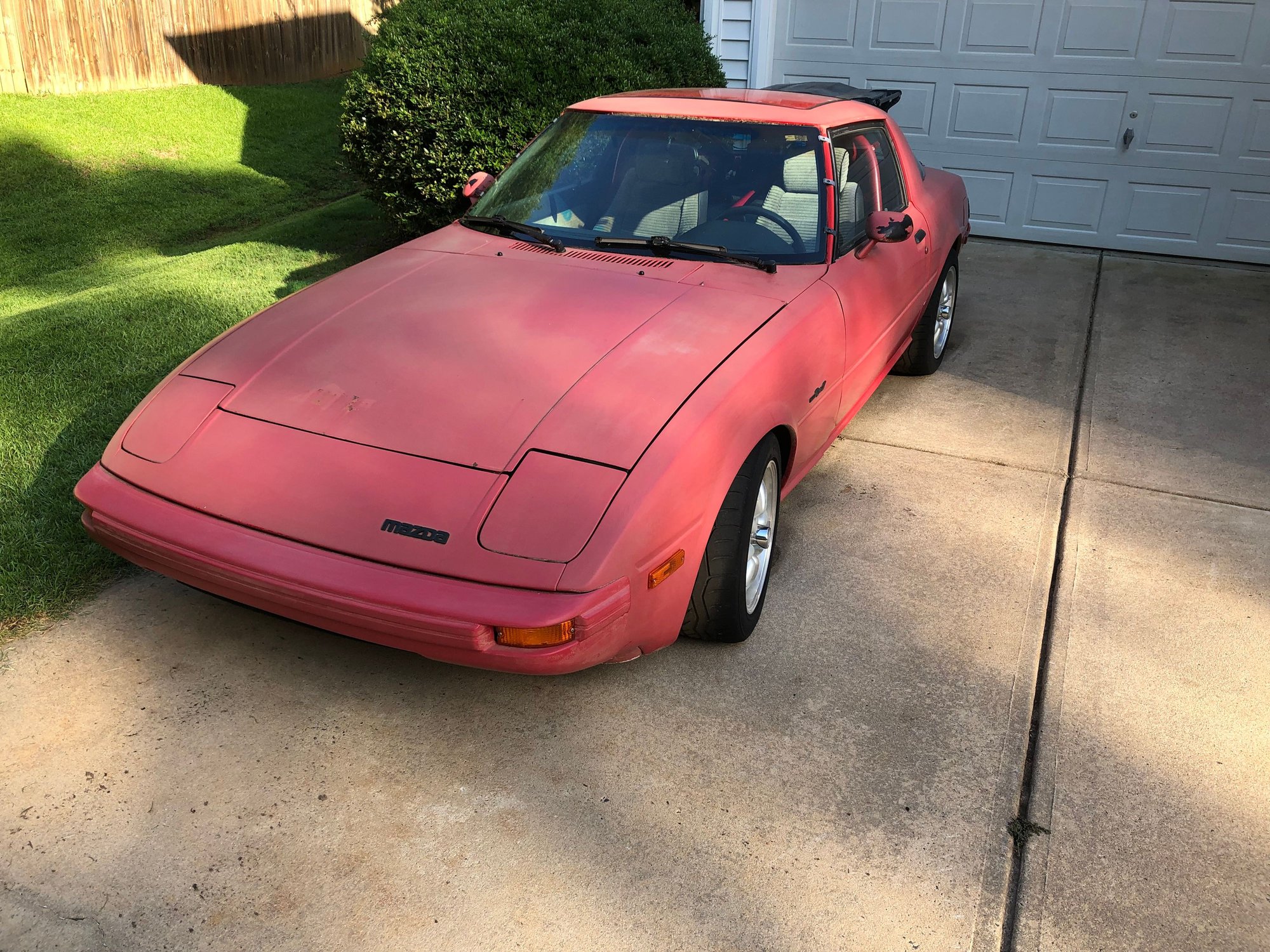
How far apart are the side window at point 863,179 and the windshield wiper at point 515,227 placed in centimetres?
111

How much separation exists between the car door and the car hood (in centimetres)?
46

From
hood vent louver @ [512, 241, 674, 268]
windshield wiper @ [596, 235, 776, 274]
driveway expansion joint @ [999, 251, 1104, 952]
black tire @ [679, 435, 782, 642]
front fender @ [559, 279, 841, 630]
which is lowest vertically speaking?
driveway expansion joint @ [999, 251, 1104, 952]

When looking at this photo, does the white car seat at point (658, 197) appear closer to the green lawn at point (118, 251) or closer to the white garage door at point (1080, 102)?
the green lawn at point (118, 251)

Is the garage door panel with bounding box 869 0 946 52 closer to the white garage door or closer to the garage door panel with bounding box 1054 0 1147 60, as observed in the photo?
A: the white garage door

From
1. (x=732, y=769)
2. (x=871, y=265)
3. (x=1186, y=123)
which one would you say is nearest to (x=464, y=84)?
(x=871, y=265)

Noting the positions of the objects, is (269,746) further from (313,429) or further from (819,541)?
(819,541)

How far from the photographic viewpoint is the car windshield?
3.80m

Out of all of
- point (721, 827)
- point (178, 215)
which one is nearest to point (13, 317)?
point (178, 215)

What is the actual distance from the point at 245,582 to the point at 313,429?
0.47m

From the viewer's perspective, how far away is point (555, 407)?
9.16ft

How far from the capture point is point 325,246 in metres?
7.58

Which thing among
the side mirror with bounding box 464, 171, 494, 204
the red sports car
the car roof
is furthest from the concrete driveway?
the side mirror with bounding box 464, 171, 494, 204

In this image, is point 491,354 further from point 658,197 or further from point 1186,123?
point 1186,123

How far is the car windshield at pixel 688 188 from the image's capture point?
12.5ft
